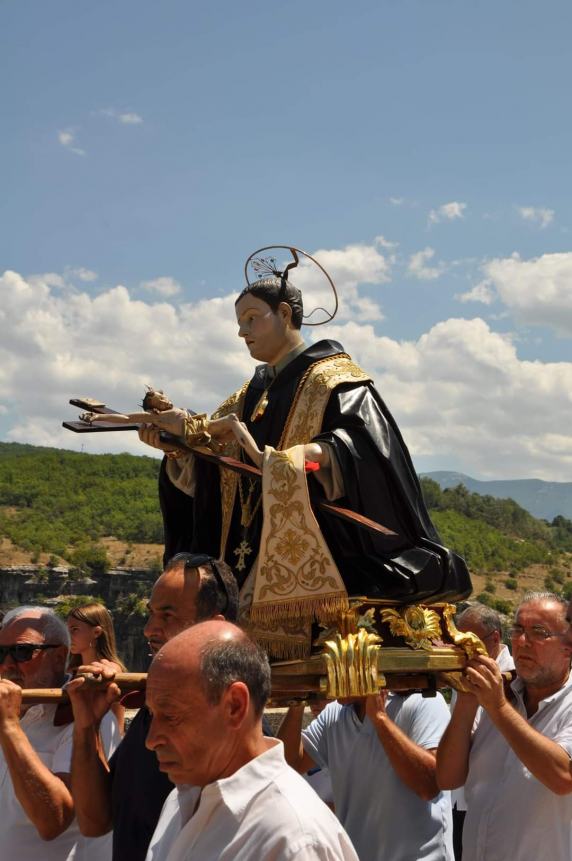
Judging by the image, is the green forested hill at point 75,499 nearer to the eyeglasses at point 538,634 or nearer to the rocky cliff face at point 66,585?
the rocky cliff face at point 66,585

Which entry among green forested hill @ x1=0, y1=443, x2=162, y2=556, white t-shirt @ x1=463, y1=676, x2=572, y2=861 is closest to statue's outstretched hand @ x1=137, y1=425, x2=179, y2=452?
white t-shirt @ x1=463, y1=676, x2=572, y2=861

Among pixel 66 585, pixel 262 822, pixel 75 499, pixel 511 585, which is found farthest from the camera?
pixel 75 499

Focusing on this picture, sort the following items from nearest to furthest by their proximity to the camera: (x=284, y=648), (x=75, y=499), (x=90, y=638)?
(x=284, y=648)
(x=90, y=638)
(x=75, y=499)

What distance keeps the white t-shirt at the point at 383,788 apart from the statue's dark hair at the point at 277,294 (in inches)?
66.3

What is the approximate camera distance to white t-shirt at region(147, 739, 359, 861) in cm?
228

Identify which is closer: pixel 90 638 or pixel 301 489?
pixel 301 489

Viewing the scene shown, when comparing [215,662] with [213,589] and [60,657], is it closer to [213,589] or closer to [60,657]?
[213,589]

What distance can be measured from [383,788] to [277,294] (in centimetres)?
206

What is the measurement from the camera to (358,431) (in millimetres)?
4316

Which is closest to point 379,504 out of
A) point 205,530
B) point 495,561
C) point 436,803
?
point 205,530

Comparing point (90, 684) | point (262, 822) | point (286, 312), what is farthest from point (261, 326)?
point (262, 822)

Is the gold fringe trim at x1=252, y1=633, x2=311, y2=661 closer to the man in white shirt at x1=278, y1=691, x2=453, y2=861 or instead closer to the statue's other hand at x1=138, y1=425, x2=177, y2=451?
the man in white shirt at x1=278, y1=691, x2=453, y2=861

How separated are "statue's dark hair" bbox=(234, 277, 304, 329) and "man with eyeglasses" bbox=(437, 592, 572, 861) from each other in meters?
1.56

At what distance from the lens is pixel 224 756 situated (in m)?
2.45
